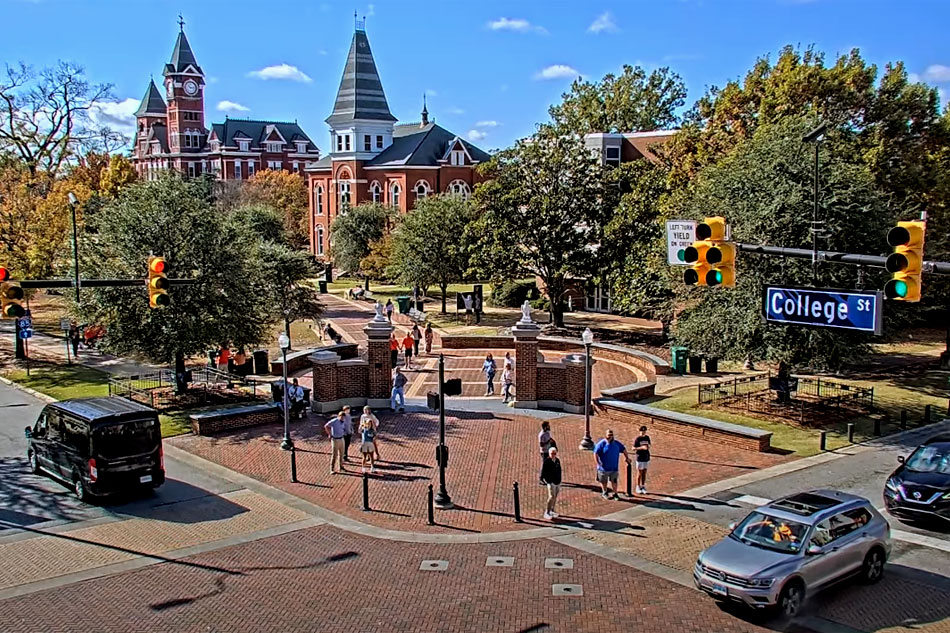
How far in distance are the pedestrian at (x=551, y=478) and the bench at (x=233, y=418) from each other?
35.9ft

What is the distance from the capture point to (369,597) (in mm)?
12508

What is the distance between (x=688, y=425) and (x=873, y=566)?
31.8 ft

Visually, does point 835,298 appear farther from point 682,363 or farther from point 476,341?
point 476,341

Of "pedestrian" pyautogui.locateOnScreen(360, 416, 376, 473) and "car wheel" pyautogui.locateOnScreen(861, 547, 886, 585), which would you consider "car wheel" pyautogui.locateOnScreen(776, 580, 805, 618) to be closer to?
"car wheel" pyautogui.locateOnScreen(861, 547, 886, 585)

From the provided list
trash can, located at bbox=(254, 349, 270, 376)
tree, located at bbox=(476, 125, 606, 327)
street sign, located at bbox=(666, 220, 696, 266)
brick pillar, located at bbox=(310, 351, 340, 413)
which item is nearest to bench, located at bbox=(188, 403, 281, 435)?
brick pillar, located at bbox=(310, 351, 340, 413)

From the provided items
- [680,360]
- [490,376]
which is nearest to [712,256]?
[490,376]

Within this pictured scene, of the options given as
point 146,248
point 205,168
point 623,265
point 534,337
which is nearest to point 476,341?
point 623,265

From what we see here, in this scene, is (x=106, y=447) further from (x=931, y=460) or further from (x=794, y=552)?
(x=931, y=460)

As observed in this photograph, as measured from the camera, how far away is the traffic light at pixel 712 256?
11617mm

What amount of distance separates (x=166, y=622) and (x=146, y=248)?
1688 centimetres

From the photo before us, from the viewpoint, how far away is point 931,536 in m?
14.9

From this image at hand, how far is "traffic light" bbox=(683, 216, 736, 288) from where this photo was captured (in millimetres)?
11617

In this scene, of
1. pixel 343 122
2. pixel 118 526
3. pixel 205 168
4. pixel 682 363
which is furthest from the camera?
pixel 205 168

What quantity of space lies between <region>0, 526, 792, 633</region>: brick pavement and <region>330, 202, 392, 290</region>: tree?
59.7 meters
